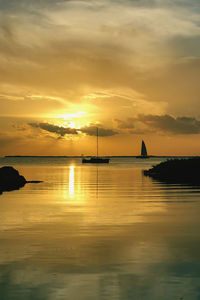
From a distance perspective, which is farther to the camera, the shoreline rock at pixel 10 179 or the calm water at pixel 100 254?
the shoreline rock at pixel 10 179

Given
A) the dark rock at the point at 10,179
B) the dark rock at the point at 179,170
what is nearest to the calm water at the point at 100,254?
the dark rock at the point at 10,179

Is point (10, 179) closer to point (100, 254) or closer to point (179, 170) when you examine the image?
point (179, 170)

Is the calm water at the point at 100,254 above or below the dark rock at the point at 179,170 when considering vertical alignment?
below

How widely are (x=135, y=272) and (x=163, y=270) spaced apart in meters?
0.91

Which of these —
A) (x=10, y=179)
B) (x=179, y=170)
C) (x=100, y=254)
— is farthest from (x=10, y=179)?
(x=100, y=254)

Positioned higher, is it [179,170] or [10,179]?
[179,170]

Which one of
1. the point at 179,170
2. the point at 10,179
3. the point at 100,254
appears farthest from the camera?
the point at 179,170

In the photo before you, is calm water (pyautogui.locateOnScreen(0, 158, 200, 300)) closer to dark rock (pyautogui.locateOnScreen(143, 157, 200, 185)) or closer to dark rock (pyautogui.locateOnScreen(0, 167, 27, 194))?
dark rock (pyautogui.locateOnScreen(0, 167, 27, 194))

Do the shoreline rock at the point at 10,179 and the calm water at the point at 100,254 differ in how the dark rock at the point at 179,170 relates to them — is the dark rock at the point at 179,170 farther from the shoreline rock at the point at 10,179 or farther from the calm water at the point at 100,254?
the calm water at the point at 100,254

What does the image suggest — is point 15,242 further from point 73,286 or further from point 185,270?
point 185,270

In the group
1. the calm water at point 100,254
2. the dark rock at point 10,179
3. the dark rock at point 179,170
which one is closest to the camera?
the calm water at point 100,254

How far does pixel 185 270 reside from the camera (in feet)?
38.2

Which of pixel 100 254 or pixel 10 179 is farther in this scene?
pixel 10 179

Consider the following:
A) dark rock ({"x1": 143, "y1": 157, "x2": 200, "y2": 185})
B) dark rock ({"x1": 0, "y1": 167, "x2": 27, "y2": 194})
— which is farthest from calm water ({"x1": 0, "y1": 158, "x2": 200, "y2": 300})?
dark rock ({"x1": 143, "y1": 157, "x2": 200, "y2": 185})
